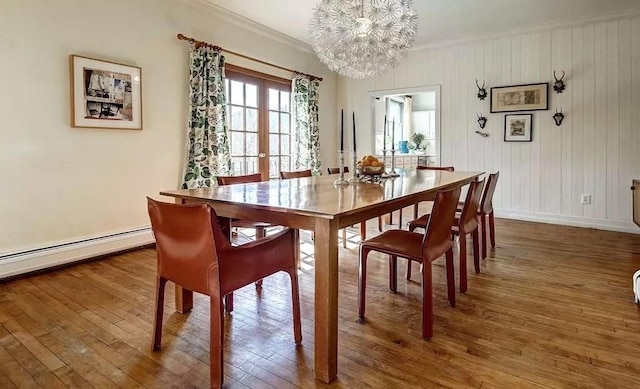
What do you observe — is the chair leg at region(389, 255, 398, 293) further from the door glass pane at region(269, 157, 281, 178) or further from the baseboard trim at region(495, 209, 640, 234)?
the baseboard trim at region(495, 209, 640, 234)

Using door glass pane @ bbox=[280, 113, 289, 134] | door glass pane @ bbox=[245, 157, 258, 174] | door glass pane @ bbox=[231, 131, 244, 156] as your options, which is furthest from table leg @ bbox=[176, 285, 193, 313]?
door glass pane @ bbox=[280, 113, 289, 134]

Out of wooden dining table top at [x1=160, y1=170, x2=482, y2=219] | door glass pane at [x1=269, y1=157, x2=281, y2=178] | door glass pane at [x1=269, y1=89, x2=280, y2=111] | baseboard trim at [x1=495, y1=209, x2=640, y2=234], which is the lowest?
baseboard trim at [x1=495, y1=209, x2=640, y2=234]

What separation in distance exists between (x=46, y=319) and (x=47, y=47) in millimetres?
2091

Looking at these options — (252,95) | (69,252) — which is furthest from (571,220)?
(69,252)

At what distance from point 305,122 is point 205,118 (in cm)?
183

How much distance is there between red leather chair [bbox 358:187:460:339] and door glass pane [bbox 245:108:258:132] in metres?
3.01

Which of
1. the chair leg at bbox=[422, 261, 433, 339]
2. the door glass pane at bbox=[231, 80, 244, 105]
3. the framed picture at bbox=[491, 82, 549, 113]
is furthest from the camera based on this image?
the framed picture at bbox=[491, 82, 549, 113]

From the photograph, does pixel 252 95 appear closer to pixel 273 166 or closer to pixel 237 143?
pixel 237 143

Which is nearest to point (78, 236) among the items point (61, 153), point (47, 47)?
point (61, 153)

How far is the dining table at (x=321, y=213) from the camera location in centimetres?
160

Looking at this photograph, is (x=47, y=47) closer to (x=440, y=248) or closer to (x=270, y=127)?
(x=270, y=127)

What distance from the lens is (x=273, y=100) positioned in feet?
17.1

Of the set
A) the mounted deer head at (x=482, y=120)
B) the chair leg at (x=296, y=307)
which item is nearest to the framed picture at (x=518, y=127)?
the mounted deer head at (x=482, y=120)

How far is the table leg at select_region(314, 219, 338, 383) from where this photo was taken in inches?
62.7
